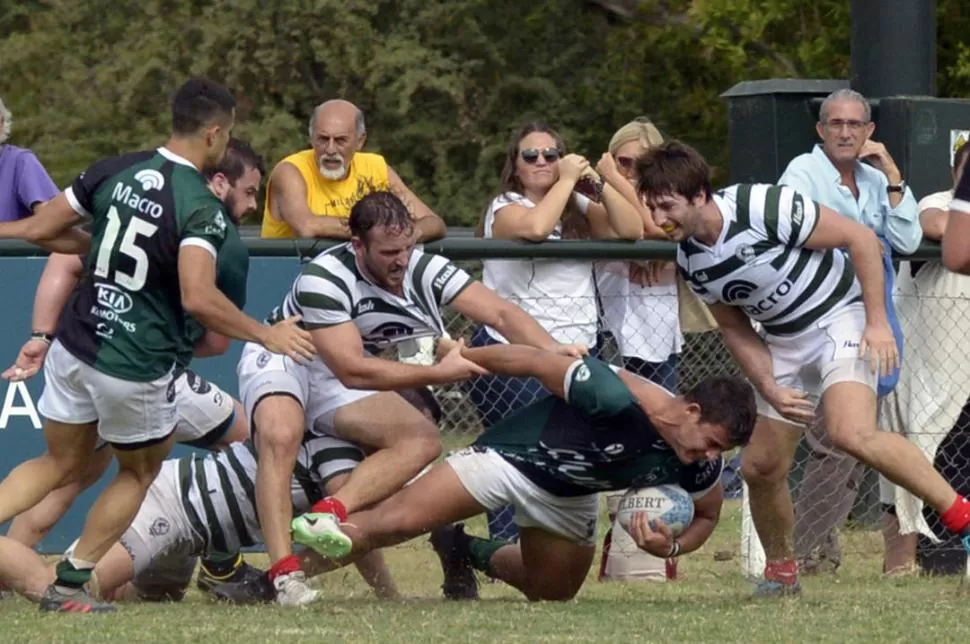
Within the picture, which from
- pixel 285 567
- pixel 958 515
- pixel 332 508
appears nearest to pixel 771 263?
pixel 958 515

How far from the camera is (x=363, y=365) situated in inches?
292

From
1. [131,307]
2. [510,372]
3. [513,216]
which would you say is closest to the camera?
[131,307]

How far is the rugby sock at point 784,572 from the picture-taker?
25.5 feet

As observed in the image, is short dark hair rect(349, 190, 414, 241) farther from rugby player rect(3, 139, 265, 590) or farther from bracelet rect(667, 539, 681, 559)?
bracelet rect(667, 539, 681, 559)

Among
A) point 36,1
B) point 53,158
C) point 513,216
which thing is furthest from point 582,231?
point 36,1

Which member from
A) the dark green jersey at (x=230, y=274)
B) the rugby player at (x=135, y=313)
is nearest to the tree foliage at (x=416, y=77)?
the dark green jersey at (x=230, y=274)

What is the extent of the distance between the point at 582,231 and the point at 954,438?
1.95 meters

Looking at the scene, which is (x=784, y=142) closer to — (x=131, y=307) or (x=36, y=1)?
(x=131, y=307)

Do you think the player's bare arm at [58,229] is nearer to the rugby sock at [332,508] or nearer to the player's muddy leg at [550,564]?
the rugby sock at [332,508]

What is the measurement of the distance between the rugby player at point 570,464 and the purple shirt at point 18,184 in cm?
201

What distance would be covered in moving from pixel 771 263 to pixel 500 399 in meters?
1.66

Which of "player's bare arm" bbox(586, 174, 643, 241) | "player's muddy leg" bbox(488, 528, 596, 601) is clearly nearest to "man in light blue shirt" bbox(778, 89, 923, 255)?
"player's bare arm" bbox(586, 174, 643, 241)

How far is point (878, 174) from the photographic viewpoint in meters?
8.77

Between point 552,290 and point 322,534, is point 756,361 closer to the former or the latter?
point 552,290
